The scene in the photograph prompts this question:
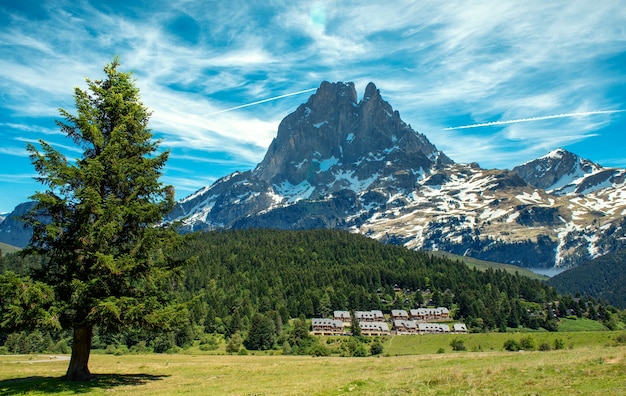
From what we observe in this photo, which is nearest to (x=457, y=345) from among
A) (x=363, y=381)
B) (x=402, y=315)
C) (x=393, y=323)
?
(x=393, y=323)

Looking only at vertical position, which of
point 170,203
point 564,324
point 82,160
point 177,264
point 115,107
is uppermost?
point 115,107

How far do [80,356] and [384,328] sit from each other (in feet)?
509

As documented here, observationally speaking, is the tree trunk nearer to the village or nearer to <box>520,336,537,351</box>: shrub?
<box>520,336,537,351</box>: shrub

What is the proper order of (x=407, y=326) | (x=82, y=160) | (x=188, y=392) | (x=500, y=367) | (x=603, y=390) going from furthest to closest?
(x=407, y=326), (x=82, y=160), (x=500, y=367), (x=188, y=392), (x=603, y=390)

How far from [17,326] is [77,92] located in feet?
49.2

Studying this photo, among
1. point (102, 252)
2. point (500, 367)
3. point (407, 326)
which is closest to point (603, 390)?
point (500, 367)

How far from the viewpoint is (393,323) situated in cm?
17962

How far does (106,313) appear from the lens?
2578 cm

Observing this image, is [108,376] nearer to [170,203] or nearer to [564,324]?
[170,203]

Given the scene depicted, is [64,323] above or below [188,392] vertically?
above

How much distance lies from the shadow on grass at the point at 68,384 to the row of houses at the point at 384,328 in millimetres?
139383

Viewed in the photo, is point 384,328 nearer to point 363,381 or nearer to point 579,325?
point 579,325

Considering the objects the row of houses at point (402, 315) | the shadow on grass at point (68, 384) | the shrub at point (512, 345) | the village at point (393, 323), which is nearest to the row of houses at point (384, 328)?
the village at point (393, 323)

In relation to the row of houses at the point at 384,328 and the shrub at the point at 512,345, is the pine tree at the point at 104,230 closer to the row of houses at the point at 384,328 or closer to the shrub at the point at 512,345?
the shrub at the point at 512,345
